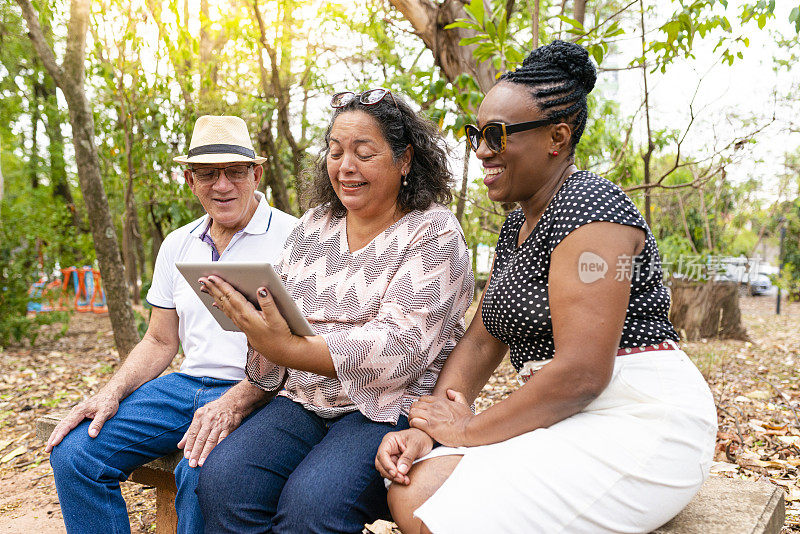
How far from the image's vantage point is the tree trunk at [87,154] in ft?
18.7

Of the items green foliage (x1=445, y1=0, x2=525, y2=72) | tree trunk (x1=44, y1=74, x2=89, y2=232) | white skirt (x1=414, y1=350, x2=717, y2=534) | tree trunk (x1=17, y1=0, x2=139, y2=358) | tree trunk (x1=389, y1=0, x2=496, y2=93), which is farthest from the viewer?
tree trunk (x1=44, y1=74, x2=89, y2=232)

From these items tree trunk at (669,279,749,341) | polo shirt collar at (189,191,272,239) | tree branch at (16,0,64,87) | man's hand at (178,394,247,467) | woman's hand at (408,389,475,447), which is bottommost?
tree trunk at (669,279,749,341)

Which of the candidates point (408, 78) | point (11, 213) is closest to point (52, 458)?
point (408, 78)

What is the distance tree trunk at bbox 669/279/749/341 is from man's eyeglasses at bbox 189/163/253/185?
6.48 m

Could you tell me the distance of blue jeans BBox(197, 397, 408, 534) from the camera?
1962mm

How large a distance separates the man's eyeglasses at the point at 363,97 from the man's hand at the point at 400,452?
1.21m

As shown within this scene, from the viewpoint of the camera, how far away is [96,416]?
2.59 m

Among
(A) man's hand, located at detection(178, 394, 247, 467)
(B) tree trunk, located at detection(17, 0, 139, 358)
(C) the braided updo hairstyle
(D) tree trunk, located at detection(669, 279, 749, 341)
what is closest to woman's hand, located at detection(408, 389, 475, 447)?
(A) man's hand, located at detection(178, 394, 247, 467)

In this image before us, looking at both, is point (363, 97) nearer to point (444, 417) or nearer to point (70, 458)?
point (444, 417)

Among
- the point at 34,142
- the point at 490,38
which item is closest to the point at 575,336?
the point at 490,38

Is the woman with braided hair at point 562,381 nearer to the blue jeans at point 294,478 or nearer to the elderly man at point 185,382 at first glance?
the blue jeans at point 294,478

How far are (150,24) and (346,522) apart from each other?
6.00m

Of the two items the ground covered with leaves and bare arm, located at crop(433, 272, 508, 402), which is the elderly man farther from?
the ground covered with leaves

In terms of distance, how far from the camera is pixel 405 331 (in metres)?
2.16
